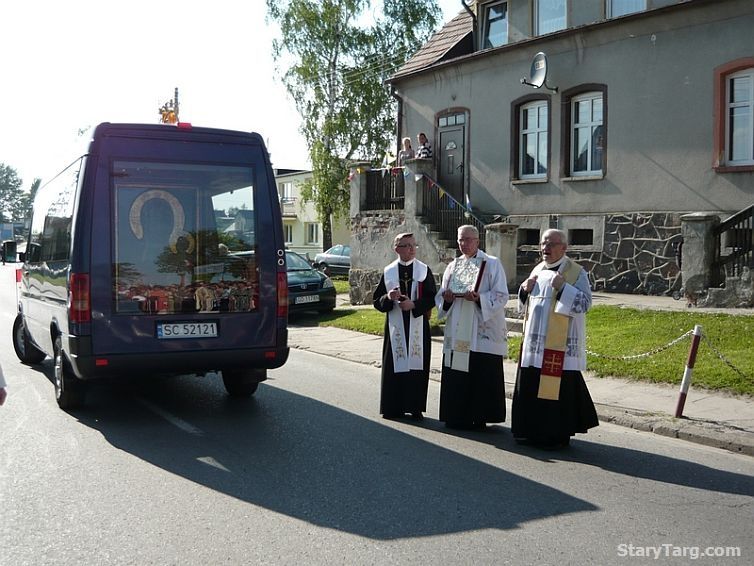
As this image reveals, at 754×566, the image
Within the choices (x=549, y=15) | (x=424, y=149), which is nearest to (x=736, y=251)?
(x=549, y=15)

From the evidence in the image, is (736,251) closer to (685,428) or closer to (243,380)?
(685,428)

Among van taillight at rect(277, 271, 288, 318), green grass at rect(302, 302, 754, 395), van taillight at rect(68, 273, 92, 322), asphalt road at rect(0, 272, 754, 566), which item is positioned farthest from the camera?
green grass at rect(302, 302, 754, 395)

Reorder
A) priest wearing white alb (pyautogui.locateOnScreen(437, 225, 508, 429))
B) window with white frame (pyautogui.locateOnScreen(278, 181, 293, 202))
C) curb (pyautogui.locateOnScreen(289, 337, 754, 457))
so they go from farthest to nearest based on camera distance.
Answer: window with white frame (pyautogui.locateOnScreen(278, 181, 293, 202)) < priest wearing white alb (pyautogui.locateOnScreen(437, 225, 508, 429)) < curb (pyautogui.locateOnScreen(289, 337, 754, 457))

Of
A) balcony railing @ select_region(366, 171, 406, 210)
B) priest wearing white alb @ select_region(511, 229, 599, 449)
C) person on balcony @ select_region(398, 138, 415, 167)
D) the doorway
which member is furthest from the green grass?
the doorway

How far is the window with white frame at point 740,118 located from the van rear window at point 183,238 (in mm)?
11294

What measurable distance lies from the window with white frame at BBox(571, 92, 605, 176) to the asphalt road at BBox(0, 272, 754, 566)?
11.3 metres

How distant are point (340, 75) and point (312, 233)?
21.9m

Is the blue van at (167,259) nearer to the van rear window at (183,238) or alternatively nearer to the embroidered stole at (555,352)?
the van rear window at (183,238)

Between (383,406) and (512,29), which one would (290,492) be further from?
(512,29)

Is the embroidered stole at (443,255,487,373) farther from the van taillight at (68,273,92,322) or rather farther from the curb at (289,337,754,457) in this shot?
the van taillight at (68,273,92,322)

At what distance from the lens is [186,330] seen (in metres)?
7.73

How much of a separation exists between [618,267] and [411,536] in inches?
539

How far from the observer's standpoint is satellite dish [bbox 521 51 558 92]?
18578 mm

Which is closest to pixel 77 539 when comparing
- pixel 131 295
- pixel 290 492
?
pixel 290 492
